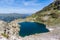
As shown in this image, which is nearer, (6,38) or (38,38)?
(6,38)

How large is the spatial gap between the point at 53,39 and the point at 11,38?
41.1 m

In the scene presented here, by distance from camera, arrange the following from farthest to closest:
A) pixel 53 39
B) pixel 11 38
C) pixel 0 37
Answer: pixel 53 39 → pixel 11 38 → pixel 0 37

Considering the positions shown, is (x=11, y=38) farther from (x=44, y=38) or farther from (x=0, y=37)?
(x=44, y=38)

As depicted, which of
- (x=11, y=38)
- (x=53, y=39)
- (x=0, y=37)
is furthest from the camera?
(x=53, y=39)

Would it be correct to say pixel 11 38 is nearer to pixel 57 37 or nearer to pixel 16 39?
pixel 16 39

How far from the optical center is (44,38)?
7194 cm

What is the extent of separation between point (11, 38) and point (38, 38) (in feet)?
138

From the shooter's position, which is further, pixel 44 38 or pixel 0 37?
pixel 44 38

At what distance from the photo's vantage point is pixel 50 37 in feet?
238


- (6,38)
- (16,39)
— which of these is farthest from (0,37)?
(16,39)

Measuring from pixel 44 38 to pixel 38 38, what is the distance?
2.71 metres

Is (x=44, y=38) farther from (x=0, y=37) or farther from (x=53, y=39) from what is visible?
(x=0, y=37)

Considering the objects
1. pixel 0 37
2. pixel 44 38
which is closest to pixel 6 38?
pixel 0 37

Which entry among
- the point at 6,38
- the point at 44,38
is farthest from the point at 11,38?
the point at 44,38
